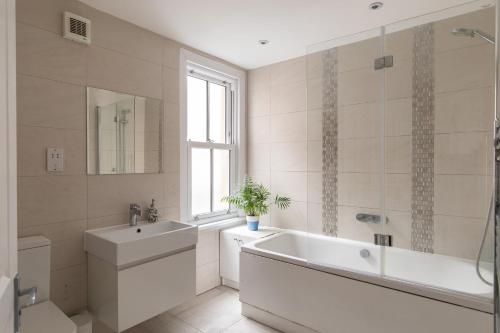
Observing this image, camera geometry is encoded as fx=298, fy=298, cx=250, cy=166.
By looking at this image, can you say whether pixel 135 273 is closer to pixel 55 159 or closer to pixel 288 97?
pixel 55 159

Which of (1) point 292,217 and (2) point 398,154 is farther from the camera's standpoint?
(1) point 292,217

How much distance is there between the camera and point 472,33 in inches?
74.0

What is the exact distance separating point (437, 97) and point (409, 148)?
381 millimetres

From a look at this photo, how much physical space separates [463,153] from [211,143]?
7.24 ft

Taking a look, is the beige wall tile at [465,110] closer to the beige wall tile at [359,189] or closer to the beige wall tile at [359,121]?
the beige wall tile at [359,121]

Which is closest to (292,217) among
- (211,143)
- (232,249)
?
(232,249)

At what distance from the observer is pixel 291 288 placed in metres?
2.26

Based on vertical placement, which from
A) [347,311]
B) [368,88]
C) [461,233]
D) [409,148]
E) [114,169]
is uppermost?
[368,88]

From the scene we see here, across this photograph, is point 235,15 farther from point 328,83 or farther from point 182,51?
point 328,83

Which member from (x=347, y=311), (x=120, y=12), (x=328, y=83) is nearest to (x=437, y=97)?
(x=328, y=83)

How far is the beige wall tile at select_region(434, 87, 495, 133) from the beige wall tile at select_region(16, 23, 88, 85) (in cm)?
250

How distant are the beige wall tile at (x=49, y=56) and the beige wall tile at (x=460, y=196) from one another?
8.53 ft

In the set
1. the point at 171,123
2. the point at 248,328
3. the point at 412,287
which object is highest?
the point at 171,123

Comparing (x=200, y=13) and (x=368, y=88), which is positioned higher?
(x=200, y=13)
